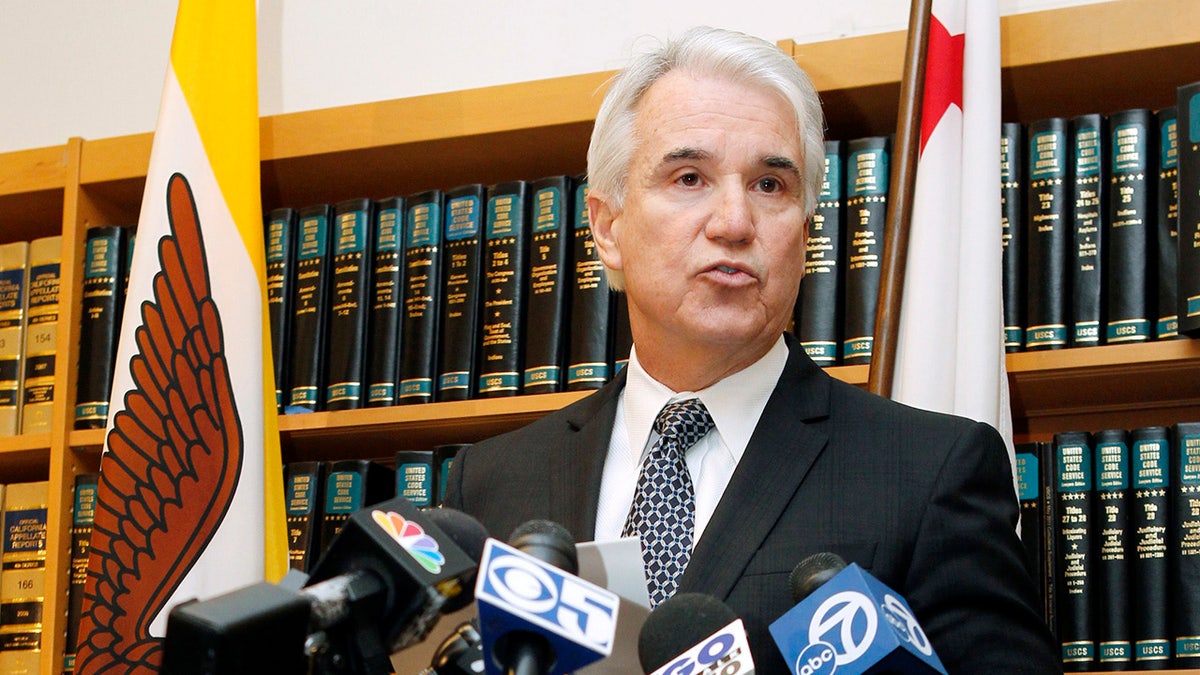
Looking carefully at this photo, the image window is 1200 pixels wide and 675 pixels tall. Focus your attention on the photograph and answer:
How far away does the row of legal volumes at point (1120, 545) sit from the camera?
2.06 metres

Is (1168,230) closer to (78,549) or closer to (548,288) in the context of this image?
(548,288)

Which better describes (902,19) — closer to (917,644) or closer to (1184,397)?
(1184,397)

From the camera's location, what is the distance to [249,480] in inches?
94.0

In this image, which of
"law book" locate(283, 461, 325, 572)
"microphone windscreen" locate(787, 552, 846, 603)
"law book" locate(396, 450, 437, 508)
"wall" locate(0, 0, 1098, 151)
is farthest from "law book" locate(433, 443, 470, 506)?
"microphone windscreen" locate(787, 552, 846, 603)

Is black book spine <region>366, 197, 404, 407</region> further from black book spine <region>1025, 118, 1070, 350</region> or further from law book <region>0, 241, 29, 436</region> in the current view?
black book spine <region>1025, 118, 1070, 350</region>

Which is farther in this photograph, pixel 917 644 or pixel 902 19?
pixel 902 19

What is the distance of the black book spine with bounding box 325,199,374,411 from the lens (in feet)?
8.42

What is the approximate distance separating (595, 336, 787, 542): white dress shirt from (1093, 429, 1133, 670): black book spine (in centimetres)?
59

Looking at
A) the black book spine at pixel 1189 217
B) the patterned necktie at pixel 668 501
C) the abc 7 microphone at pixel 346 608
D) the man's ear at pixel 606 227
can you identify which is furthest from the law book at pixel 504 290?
the abc 7 microphone at pixel 346 608

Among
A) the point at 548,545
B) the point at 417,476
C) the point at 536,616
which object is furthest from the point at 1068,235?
the point at 536,616

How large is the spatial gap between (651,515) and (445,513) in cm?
73

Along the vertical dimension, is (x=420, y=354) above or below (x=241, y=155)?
below

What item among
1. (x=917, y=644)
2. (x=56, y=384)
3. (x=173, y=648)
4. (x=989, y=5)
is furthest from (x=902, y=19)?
(x=173, y=648)

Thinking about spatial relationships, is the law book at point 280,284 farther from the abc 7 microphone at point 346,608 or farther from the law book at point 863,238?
the abc 7 microphone at point 346,608
